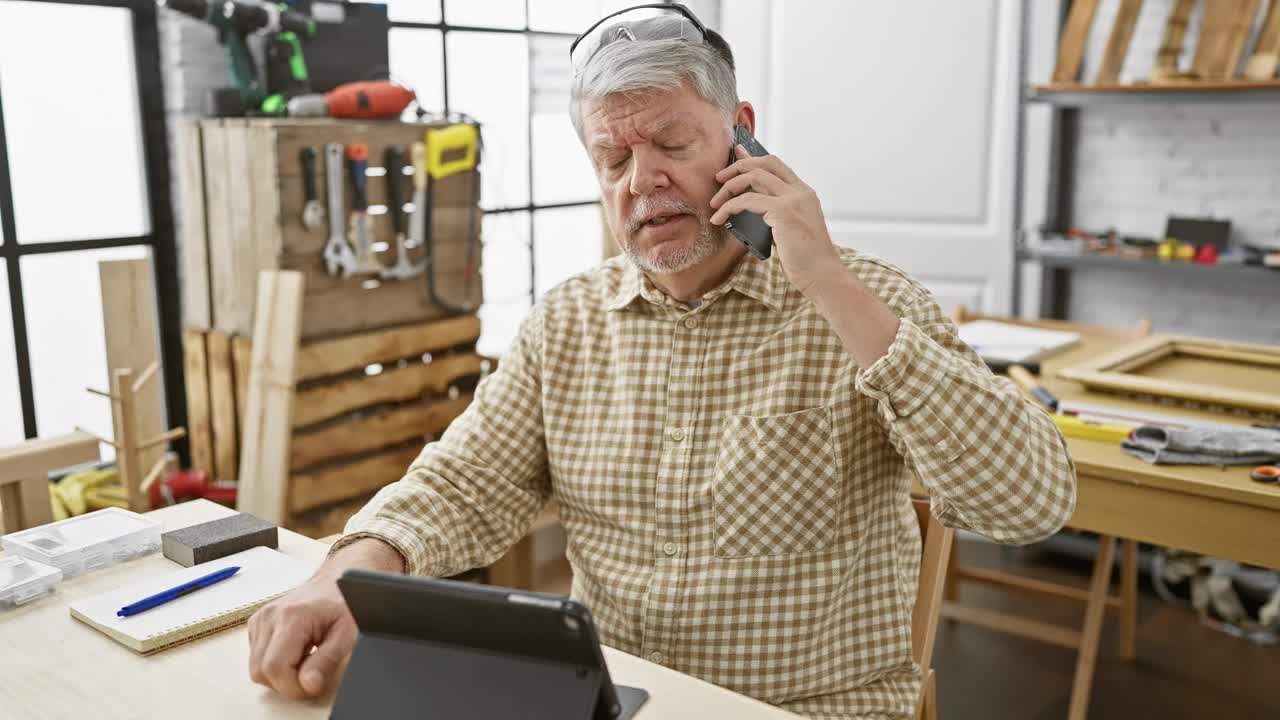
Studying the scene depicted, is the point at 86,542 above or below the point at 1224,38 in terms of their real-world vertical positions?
below

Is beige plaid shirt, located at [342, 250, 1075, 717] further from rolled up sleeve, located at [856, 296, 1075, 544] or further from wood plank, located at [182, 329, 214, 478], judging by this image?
wood plank, located at [182, 329, 214, 478]

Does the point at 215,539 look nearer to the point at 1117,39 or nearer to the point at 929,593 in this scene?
the point at 929,593

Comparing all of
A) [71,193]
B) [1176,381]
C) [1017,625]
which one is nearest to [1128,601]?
[1017,625]

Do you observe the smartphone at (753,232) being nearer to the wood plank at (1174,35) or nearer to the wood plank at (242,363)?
the wood plank at (242,363)

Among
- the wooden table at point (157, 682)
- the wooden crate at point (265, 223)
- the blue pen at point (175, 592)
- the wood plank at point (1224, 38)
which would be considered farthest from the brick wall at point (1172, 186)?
the blue pen at point (175, 592)

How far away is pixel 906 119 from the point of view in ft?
13.2

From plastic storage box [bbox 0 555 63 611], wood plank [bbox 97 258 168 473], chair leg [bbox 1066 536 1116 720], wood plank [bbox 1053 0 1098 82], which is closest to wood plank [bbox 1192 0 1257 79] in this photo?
wood plank [bbox 1053 0 1098 82]

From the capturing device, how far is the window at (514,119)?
12.0 ft

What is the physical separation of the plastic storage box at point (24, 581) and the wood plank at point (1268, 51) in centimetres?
359

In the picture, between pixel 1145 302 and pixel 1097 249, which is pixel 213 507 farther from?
pixel 1145 302

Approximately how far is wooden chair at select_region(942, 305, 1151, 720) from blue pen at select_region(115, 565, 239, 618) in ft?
6.25

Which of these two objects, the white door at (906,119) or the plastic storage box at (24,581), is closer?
the plastic storage box at (24,581)

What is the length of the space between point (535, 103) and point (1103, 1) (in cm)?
207

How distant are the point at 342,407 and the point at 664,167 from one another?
1601 millimetres
